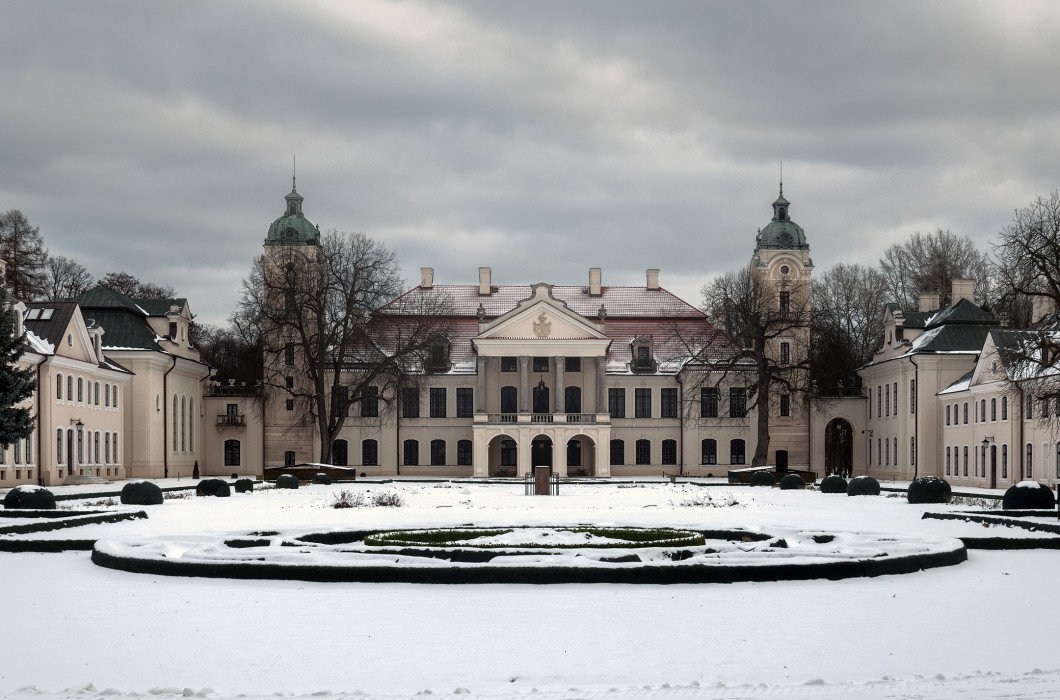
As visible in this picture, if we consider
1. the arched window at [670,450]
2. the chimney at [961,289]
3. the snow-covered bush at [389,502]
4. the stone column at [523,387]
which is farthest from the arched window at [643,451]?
the snow-covered bush at [389,502]

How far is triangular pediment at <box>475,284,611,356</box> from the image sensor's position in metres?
69.4

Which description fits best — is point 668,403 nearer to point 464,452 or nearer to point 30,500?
point 464,452

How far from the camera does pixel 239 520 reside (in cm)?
2645

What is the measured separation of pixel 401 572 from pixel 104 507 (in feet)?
62.3

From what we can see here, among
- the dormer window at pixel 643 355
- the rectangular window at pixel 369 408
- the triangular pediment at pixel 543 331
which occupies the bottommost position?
the rectangular window at pixel 369 408

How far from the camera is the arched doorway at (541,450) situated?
71125mm

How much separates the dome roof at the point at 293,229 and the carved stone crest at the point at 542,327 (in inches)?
594

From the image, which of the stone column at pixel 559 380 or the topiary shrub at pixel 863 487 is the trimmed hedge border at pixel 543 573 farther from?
the stone column at pixel 559 380

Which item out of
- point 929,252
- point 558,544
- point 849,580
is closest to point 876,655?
point 849,580

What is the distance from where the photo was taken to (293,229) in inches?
2955

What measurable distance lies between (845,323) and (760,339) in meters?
18.9

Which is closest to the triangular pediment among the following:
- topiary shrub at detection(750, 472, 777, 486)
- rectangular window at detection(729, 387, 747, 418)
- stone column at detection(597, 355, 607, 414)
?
stone column at detection(597, 355, 607, 414)

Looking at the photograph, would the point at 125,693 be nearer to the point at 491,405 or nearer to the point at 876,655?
the point at 876,655

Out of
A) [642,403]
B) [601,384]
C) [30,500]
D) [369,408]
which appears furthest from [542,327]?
[30,500]
